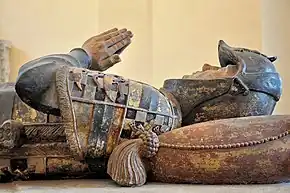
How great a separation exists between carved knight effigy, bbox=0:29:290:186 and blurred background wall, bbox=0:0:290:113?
1.59 meters

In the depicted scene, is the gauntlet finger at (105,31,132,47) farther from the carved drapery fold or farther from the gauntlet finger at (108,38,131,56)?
the carved drapery fold

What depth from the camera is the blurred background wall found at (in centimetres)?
259

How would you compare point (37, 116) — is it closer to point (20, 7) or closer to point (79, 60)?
point (79, 60)

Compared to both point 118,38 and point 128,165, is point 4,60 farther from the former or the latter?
point 128,165

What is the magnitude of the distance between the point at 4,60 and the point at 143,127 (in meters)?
2.22

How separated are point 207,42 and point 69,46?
3.10 feet

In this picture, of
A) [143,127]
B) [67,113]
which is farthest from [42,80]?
[143,127]

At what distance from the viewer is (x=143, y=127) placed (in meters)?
0.88

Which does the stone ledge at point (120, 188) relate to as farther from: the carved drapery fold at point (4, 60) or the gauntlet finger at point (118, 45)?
the carved drapery fold at point (4, 60)

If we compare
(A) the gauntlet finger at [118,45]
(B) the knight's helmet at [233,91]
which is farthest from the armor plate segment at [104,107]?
(A) the gauntlet finger at [118,45]

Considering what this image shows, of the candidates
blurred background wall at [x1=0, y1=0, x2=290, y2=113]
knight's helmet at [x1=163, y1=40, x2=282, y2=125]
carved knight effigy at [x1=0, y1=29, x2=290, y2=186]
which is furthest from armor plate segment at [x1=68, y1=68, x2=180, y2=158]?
blurred background wall at [x1=0, y1=0, x2=290, y2=113]

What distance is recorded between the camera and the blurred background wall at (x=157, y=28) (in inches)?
102

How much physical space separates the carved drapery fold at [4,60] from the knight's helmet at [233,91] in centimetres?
203

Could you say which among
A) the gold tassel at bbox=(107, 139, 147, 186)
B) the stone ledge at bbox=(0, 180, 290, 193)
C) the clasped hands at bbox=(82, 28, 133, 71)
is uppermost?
the clasped hands at bbox=(82, 28, 133, 71)
